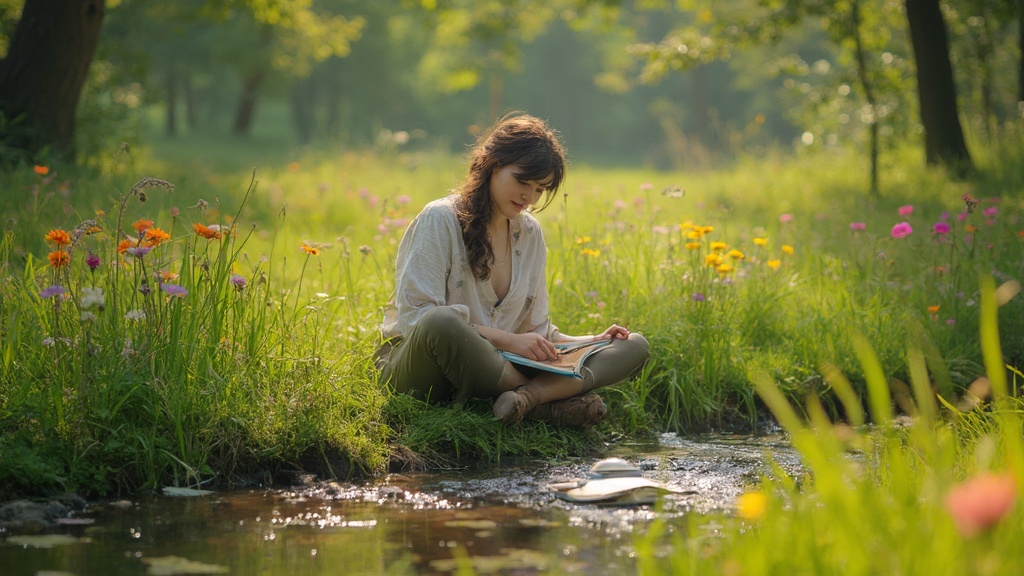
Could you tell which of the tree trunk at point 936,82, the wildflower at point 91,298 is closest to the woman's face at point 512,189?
the wildflower at point 91,298

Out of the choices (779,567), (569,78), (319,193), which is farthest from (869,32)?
(569,78)

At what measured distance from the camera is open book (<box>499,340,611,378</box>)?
423cm

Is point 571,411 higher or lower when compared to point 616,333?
lower

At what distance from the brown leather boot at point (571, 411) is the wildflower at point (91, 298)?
5.76ft

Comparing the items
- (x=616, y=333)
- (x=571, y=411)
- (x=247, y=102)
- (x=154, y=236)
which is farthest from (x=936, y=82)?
(x=247, y=102)

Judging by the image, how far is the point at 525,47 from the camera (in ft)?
196

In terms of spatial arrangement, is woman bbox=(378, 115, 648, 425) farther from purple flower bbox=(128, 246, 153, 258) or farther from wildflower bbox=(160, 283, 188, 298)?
purple flower bbox=(128, 246, 153, 258)

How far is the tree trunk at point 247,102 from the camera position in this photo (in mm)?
32938

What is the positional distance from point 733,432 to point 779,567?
299 centimetres

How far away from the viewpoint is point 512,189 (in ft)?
14.1

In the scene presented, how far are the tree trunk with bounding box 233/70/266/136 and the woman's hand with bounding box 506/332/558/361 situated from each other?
29.6 meters

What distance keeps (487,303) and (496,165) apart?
0.61 meters

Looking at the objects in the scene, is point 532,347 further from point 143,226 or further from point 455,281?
point 143,226

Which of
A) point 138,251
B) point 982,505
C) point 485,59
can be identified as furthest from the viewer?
point 485,59
